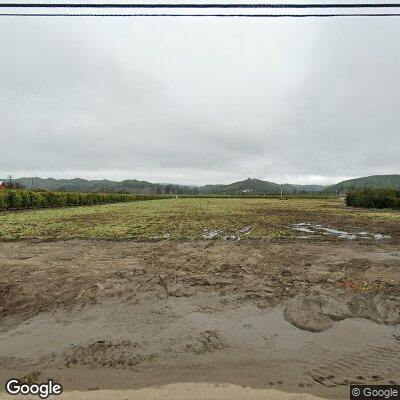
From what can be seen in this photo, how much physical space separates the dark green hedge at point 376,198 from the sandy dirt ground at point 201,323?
1687 inches

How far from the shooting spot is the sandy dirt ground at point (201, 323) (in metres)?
4.03

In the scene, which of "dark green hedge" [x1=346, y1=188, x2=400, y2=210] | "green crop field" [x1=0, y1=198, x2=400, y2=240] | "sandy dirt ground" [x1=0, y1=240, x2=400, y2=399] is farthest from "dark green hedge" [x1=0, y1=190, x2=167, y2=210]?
"dark green hedge" [x1=346, y1=188, x2=400, y2=210]

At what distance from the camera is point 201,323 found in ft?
18.4

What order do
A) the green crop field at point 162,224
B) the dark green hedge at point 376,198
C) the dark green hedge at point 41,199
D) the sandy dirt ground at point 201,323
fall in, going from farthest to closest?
the dark green hedge at point 376,198 < the dark green hedge at point 41,199 < the green crop field at point 162,224 < the sandy dirt ground at point 201,323

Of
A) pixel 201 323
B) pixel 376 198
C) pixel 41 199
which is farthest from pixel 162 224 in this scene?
pixel 376 198

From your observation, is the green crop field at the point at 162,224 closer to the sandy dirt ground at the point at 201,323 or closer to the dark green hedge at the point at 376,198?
the sandy dirt ground at the point at 201,323

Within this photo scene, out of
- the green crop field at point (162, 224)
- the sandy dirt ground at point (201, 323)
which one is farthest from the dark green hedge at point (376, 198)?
the sandy dirt ground at point (201, 323)

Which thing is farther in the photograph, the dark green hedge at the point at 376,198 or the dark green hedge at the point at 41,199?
the dark green hedge at the point at 376,198

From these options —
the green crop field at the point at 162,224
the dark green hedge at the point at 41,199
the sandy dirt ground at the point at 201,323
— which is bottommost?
the sandy dirt ground at the point at 201,323

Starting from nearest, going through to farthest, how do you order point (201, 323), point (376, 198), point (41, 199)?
point (201, 323)
point (41, 199)
point (376, 198)

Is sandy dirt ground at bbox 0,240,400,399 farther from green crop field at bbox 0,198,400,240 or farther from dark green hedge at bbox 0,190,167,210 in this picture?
dark green hedge at bbox 0,190,167,210

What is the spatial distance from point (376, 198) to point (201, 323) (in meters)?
52.9

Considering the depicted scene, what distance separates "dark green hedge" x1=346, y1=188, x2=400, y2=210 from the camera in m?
46.6

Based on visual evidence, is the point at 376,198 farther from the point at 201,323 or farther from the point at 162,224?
the point at 201,323
